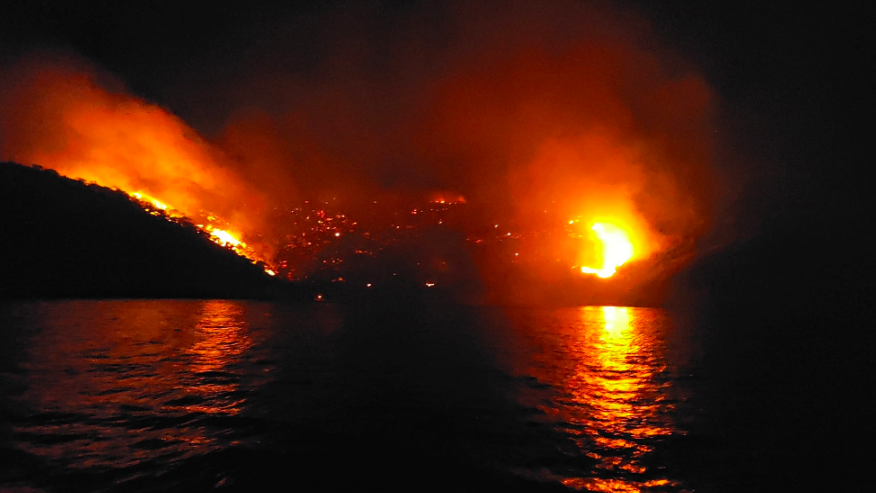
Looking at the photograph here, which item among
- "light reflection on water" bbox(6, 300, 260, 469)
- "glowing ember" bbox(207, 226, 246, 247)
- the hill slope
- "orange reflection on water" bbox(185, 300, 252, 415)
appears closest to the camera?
"light reflection on water" bbox(6, 300, 260, 469)

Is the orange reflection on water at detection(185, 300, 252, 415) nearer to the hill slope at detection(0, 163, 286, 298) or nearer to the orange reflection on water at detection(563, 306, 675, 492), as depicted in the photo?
the orange reflection on water at detection(563, 306, 675, 492)

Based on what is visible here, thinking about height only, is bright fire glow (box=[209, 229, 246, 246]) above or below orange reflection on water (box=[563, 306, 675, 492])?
above

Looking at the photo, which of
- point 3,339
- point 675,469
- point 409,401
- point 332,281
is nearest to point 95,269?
point 332,281

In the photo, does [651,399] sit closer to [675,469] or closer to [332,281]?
[675,469]

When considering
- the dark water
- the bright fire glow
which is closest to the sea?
the dark water

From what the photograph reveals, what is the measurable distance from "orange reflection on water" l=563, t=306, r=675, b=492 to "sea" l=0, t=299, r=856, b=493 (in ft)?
0.19

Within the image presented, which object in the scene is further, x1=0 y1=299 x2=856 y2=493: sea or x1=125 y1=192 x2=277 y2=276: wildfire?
x1=125 y1=192 x2=277 y2=276: wildfire

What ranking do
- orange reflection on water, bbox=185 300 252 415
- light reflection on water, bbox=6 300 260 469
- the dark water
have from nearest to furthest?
the dark water
light reflection on water, bbox=6 300 260 469
orange reflection on water, bbox=185 300 252 415

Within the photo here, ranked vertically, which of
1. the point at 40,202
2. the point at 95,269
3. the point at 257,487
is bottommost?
the point at 257,487

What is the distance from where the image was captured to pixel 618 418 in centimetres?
1362

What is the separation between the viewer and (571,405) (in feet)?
49.6

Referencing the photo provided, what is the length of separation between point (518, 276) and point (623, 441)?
161m

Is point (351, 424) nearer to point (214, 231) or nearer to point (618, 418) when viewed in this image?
point (618, 418)

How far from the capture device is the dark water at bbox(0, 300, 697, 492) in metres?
8.99
